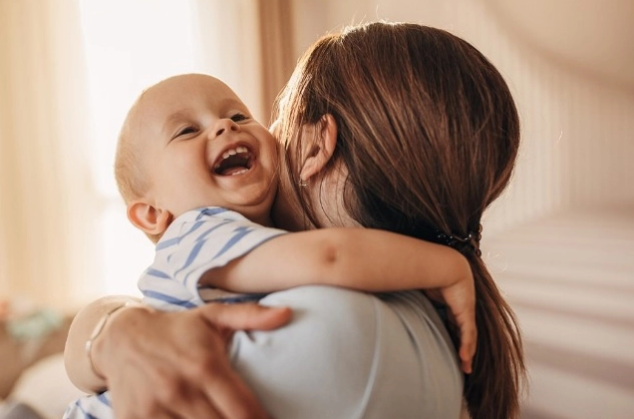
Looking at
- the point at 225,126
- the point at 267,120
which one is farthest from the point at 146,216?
the point at 267,120

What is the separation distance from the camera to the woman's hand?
26.8 inches

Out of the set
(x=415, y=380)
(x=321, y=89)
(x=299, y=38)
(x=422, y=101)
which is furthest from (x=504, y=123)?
(x=299, y=38)

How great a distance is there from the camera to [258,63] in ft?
10.3

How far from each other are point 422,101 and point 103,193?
2.17m

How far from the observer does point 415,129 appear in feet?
2.85

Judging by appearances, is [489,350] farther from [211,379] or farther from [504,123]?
[211,379]

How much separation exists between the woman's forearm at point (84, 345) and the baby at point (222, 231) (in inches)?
1.1

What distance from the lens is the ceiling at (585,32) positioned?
1.72 m

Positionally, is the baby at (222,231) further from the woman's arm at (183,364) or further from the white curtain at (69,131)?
the white curtain at (69,131)

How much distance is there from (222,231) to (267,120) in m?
2.46

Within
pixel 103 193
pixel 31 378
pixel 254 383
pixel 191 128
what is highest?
pixel 191 128

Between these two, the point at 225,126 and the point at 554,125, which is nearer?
the point at 225,126

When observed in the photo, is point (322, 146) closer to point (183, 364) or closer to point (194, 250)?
point (194, 250)

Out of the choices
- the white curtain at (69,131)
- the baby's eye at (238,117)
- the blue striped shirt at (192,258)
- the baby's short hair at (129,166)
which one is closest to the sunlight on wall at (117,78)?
the white curtain at (69,131)
